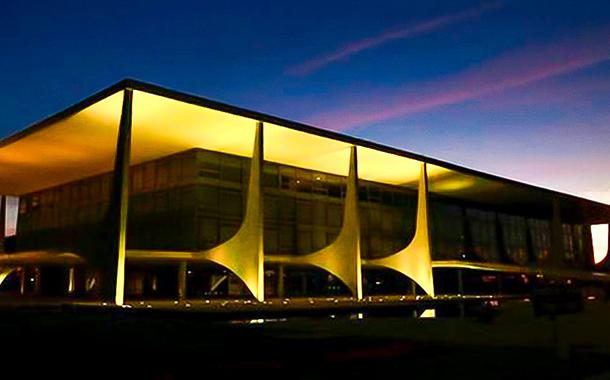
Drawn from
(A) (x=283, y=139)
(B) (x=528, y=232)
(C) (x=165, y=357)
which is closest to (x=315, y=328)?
(C) (x=165, y=357)

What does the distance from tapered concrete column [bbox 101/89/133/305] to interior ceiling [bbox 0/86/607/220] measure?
130cm

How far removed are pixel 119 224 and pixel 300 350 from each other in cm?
1606

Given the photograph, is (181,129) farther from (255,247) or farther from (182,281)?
(182,281)

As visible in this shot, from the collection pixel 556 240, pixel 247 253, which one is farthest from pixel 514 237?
pixel 247 253

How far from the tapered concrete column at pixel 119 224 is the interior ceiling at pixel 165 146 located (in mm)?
1302

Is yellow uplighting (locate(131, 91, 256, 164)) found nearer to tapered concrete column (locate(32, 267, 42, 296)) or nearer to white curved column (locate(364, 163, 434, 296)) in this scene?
white curved column (locate(364, 163, 434, 296))

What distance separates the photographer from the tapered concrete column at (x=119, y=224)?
23578 mm

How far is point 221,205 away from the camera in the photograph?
111 ft

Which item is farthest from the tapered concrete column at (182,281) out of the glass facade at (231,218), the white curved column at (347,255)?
the white curved column at (347,255)

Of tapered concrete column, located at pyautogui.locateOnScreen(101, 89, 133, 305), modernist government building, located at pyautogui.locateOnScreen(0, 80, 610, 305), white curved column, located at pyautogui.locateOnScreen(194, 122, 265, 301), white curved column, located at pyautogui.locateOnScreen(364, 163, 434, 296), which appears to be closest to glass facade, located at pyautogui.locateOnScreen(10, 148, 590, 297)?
modernist government building, located at pyautogui.locateOnScreen(0, 80, 610, 305)

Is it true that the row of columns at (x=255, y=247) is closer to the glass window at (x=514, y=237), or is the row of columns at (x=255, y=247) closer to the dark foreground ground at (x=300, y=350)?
the dark foreground ground at (x=300, y=350)

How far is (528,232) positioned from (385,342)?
54.9 meters

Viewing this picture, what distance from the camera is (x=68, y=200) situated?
43500mm

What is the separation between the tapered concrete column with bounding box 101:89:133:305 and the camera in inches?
928
